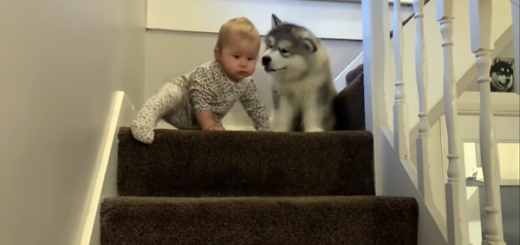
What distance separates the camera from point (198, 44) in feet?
7.20

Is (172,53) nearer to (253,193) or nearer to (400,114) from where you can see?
(253,193)

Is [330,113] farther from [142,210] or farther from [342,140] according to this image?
[142,210]

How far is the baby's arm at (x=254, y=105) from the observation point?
68.1 inches

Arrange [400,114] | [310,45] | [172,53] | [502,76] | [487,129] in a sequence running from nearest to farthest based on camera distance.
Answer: [487,129]
[400,114]
[310,45]
[172,53]
[502,76]

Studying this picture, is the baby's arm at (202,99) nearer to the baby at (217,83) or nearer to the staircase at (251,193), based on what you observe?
the baby at (217,83)

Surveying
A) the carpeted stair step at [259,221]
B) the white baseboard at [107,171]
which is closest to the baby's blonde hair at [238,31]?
the white baseboard at [107,171]

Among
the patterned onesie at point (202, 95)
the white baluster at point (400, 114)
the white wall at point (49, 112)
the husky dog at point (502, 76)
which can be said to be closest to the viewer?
the white wall at point (49, 112)

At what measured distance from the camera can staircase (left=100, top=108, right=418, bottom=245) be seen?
3.49 feet

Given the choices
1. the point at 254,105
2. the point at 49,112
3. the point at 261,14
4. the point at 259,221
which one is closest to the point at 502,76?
the point at 261,14

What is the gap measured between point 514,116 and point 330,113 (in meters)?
1.56

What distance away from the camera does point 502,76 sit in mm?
2691

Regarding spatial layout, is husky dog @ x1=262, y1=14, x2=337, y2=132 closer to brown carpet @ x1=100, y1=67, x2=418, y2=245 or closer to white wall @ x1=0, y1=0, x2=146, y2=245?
brown carpet @ x1=100, y1=67, x2=418, y2=245

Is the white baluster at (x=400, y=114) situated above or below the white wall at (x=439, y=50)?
below

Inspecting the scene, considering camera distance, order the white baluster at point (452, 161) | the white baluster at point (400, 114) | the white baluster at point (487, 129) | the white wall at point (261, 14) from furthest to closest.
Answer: the white wall at point (261, 14) < the white baluster at point (400, 114) < the white baluster at point (452, 161) < the white baluster at point (487, 129)
